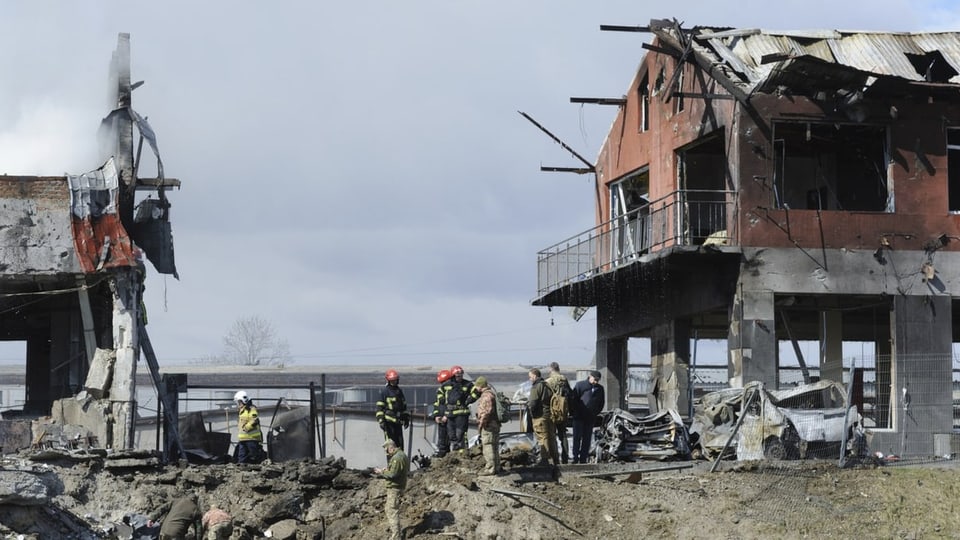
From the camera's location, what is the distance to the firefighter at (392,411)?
25.7 m

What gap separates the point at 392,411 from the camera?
84.7 ft

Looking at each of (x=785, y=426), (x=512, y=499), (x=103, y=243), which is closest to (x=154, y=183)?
(x=103, y=243)

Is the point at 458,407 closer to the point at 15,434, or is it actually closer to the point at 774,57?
the point at 15,434

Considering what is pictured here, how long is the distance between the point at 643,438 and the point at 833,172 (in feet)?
37.1

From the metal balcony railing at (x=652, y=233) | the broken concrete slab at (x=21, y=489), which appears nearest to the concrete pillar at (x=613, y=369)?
the metal balcony railing at (x=652, y=233)

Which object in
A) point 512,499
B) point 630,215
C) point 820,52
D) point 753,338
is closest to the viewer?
point 512,499

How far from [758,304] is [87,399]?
14833 millimetres

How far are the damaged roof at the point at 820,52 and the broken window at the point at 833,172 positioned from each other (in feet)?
6.22

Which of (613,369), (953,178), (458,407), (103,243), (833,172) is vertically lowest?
(458,407)

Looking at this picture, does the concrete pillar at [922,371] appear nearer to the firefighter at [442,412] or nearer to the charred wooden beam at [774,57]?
the charred wooden beam at [774,57]

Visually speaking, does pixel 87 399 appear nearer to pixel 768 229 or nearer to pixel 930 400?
pixel 768 229

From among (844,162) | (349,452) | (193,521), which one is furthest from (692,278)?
(193,521)

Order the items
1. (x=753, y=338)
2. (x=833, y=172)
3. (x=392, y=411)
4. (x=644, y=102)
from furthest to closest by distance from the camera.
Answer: (x=644, y=102)
(x=833, y=172)
(x=753, y=338)
(x=392, y=411)

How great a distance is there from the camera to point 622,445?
1097 inches
